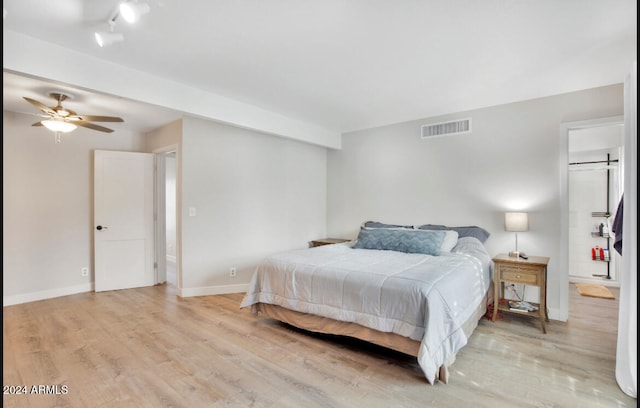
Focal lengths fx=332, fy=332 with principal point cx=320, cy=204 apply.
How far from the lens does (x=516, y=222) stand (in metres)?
3.59

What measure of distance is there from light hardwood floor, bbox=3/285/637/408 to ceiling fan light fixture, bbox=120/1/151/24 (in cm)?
246

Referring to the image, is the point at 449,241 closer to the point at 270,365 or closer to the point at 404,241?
the point at 404,241

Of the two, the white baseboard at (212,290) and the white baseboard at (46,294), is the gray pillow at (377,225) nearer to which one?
the white baseboard at (212,290)

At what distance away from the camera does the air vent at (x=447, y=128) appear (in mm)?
4276

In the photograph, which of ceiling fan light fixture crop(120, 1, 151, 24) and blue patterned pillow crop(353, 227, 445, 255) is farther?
blue patterned pillow crop(353, 227, 445, 255)

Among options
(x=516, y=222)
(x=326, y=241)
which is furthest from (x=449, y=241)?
(x=326, y=241)

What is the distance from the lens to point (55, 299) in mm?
4199

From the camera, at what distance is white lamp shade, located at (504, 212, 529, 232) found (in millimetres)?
3570

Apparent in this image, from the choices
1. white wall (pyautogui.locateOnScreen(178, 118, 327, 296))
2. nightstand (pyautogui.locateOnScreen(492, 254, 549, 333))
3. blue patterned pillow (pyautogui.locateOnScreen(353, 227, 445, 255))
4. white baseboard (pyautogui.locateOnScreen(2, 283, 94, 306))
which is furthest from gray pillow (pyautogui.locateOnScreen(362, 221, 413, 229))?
white baseboard (pyautogui.locateOnScreen(2, 283, 94, 306))

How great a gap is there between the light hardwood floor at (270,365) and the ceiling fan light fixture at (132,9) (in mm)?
2456

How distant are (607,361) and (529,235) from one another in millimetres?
1481

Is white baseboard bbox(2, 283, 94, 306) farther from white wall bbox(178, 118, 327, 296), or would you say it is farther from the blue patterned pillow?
the blue patterned pillow

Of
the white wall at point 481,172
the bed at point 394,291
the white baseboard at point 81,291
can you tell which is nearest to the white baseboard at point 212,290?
the white baseboard at point 81,291

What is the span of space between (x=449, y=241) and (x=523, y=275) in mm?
792
